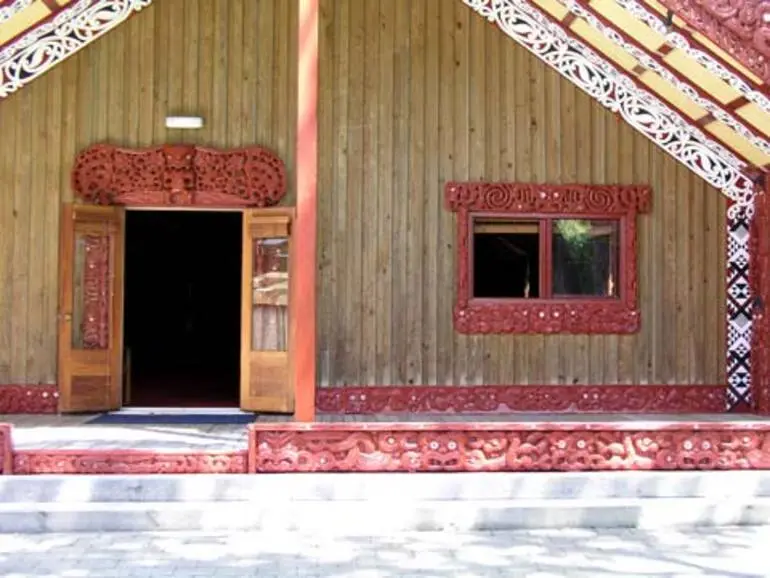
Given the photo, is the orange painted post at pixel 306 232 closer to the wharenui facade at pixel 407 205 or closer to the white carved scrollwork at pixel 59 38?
the wharenui facade at pixel 407 205

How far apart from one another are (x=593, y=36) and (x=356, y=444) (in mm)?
4208

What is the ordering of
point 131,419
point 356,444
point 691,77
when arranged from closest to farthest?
point 356,444 → point 691,77 → point 131,419

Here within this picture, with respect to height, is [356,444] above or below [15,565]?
above

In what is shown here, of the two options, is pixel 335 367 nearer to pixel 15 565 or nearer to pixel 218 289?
pixel 15 565

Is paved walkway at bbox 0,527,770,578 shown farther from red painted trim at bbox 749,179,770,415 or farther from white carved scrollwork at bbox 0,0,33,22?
white carved scrollwork at bbox 0,0,33,22

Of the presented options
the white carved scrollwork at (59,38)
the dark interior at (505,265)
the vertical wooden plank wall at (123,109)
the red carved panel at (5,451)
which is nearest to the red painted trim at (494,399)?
the vertical wooden plank wall at (123,109)

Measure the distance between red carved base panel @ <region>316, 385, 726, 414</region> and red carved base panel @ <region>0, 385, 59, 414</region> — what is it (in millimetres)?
2416

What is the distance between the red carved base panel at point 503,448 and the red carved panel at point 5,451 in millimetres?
1511

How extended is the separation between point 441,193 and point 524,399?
2.10 metres

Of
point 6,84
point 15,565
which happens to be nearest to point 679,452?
point 15,565

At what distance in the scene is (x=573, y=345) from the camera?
7.93 metres

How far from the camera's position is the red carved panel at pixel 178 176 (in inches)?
299

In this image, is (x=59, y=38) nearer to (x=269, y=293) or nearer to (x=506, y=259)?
(x=269, y=293)

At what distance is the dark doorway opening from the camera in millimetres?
13703
